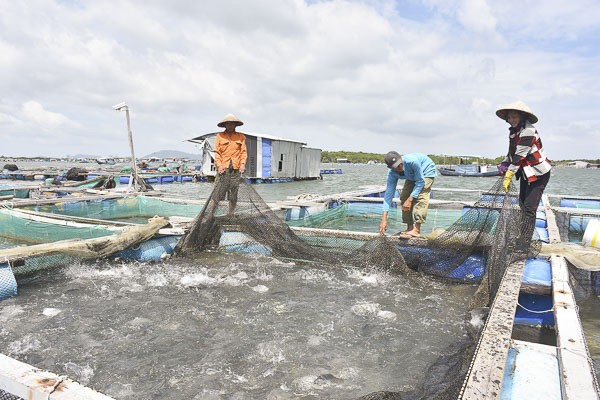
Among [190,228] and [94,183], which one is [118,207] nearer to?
[190,228]

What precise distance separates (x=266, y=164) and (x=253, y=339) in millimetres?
23275

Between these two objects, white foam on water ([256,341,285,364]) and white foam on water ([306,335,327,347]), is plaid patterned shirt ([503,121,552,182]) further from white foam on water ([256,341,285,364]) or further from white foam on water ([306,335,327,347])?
white foam on water ([256,341,285,364])

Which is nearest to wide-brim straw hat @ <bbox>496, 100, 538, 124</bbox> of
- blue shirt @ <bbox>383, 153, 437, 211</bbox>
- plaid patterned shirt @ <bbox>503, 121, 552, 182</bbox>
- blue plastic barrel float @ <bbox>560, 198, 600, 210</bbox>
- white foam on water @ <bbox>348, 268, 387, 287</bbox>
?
plaid patterned shirt @ <bbox>503, 121, 552, 182</bbox>

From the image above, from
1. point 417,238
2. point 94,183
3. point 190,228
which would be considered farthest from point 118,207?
point 417,238

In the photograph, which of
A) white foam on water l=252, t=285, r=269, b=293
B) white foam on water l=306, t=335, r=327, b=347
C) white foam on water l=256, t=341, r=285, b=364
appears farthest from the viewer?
white foam on water l=252, t=285, r=269, b=293

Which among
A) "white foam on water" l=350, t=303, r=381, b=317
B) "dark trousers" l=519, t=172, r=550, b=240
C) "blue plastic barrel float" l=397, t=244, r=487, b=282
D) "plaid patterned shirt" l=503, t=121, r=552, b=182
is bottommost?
"white foam on water" l=350, t=303, r=381, b=317

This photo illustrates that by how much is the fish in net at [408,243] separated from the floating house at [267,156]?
19417 millimetres

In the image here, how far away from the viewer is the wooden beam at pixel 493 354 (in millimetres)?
1844

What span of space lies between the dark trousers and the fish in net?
2 cm

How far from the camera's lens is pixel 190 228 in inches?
247

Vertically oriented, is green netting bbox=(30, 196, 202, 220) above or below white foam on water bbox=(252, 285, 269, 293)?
above

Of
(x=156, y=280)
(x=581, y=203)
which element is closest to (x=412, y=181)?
(x=156, y=280)

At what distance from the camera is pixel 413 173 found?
→ 18.6 ft

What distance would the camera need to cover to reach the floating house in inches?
1019
